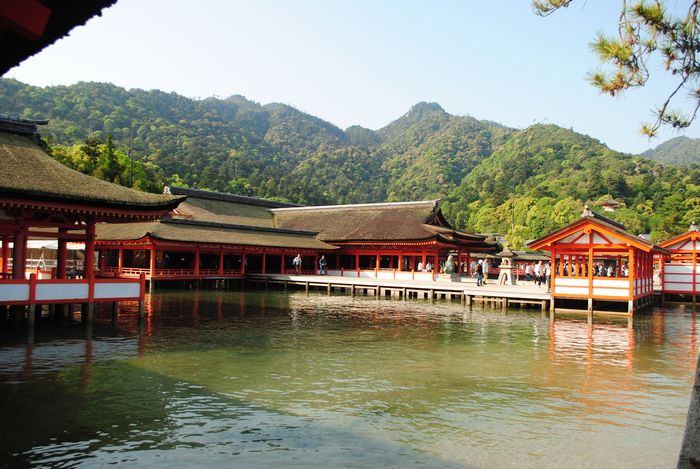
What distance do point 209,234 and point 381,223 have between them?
42.5 ft

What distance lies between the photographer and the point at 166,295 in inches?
1181

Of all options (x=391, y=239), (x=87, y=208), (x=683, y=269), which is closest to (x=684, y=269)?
(x=683, y=269)

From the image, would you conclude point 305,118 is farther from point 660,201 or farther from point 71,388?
point 71,388

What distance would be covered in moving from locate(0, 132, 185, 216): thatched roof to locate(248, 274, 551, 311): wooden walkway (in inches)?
680

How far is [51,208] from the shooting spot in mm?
16203

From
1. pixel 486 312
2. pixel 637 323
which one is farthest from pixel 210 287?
pixel 637 323

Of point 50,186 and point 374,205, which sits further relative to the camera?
point 374,205

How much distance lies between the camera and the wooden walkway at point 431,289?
91.8 ft

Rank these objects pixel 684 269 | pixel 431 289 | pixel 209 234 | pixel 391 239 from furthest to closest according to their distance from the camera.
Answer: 1. pixel 391 239
2. pixel 209 234
3. pixel 431 289
4. pixel 684 269

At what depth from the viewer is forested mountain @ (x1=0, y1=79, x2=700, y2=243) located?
7325 cm

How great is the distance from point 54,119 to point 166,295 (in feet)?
236

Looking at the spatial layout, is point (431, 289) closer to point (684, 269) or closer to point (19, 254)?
point (684, 269)

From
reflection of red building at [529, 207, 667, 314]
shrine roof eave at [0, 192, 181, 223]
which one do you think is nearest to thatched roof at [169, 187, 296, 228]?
shrine roof eave at [0, 192, 181, 223]

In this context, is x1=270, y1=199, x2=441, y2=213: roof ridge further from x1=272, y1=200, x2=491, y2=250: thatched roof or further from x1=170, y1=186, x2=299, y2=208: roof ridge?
x1=170, y1=186, x2=299, y2=208: roof ridge
